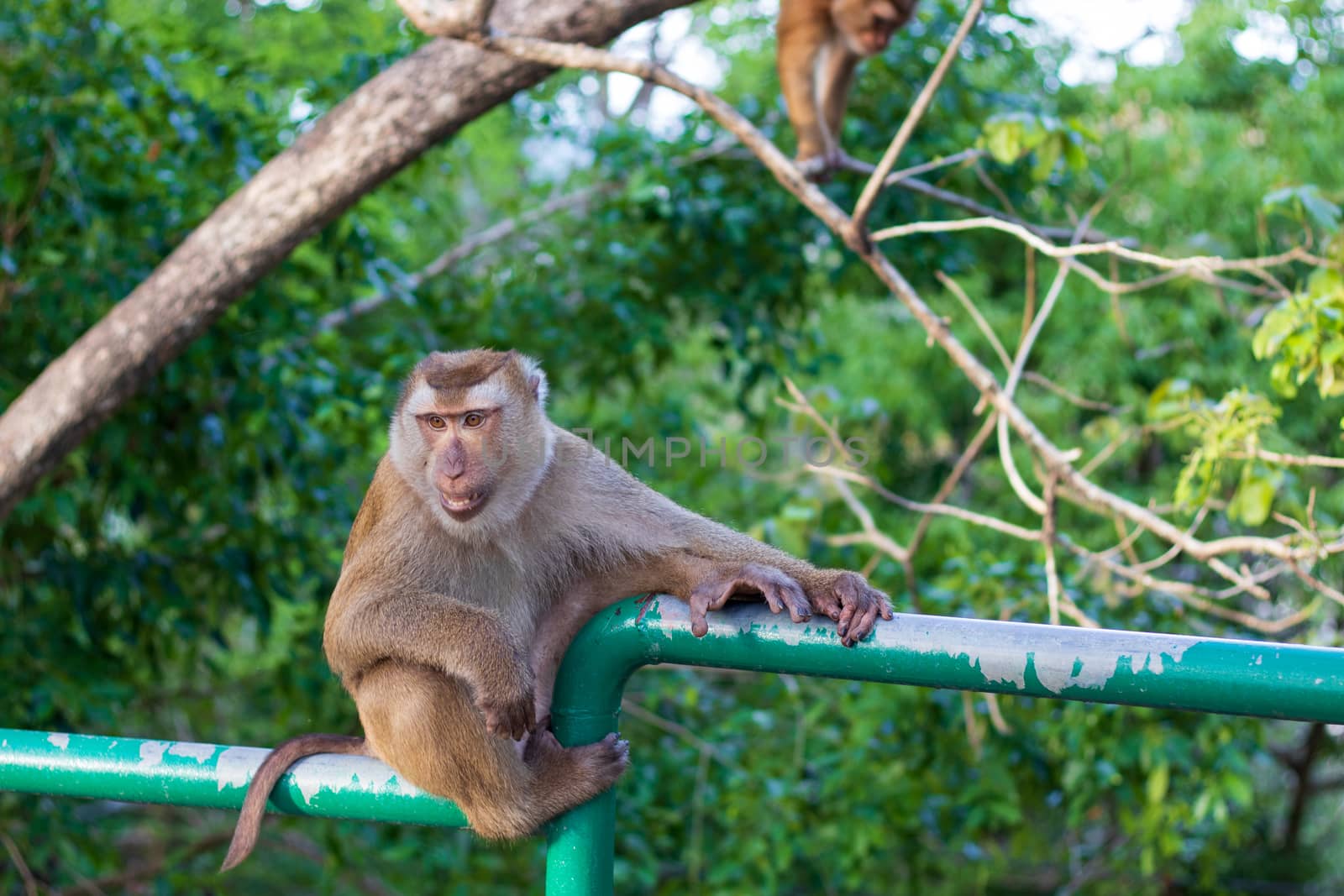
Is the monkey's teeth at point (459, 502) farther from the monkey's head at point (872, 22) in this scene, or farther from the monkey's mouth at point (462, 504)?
the monkey's head at point (872, 22)

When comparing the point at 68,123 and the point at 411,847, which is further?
the point at 411,847

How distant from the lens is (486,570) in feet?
7.82

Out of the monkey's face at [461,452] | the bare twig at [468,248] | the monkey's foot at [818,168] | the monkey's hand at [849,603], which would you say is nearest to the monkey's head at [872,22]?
the monkey's foot at [818,168]

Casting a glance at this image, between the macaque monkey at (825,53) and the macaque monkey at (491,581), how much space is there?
2.03 meters

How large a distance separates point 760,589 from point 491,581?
781mm

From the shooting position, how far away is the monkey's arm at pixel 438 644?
1.86 metres

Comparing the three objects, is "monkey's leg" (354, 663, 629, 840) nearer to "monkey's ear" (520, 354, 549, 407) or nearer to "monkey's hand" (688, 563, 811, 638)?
"monkey's hand" (688, 563, 811, 638)

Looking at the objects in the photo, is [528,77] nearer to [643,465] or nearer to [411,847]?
[643,465]

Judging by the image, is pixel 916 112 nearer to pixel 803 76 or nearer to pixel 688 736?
pixel 803 76

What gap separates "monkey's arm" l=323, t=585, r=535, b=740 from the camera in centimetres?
186

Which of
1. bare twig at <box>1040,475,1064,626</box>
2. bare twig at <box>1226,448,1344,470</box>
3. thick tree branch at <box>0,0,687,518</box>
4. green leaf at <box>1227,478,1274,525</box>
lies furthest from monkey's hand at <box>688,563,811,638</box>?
thick tree branch at <box>0,0,687,518</box>

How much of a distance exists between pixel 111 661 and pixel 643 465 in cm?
189

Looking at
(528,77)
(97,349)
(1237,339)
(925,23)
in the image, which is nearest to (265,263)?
(97,349)

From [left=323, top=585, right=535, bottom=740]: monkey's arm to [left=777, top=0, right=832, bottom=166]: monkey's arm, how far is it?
2.34m
